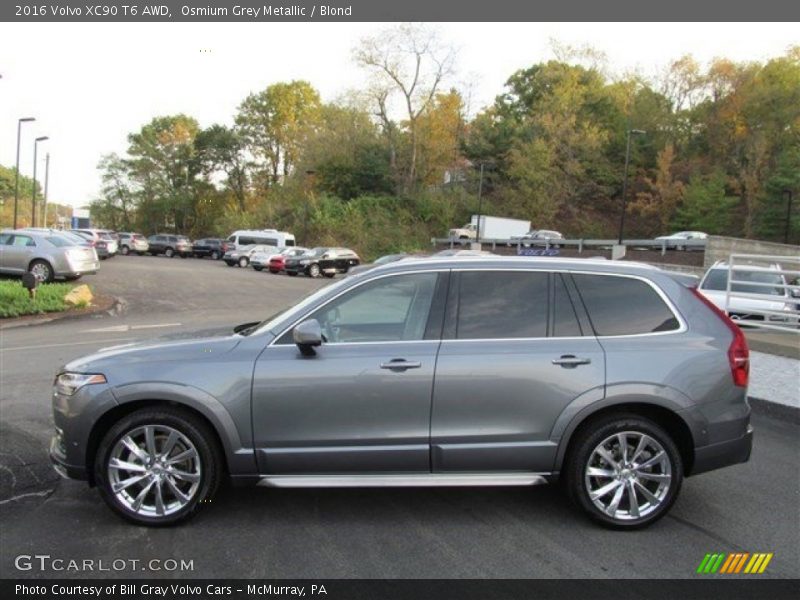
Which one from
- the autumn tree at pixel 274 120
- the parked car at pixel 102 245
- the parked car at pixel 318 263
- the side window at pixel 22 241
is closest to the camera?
the side window at pixel 22 241

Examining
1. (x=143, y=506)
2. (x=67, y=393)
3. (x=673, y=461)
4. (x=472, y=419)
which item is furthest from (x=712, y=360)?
(x=67, y=393)

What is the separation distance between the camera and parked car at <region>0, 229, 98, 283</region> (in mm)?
18797

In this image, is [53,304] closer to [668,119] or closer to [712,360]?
[712,360]

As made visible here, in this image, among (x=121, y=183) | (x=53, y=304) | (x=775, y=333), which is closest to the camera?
(x=775, y=333)

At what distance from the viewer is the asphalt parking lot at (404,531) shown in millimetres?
3453

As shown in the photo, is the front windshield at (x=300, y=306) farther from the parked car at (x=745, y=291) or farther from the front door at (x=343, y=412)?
the parked car at (x=745, y=291)

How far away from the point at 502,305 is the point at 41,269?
61.7ft

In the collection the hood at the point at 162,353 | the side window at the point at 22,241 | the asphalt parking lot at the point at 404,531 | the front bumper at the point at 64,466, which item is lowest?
the asphalt parking lot at the point at 404,531

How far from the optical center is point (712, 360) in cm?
401

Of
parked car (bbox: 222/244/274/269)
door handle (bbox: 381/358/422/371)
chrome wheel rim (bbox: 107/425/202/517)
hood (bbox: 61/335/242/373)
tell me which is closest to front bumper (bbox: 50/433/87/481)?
chrome wheel rim (bbox: 107/425/202/517)

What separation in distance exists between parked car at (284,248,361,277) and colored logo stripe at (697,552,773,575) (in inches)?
1293

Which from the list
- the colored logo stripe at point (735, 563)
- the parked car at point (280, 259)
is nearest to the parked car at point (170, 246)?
the parked car at point (280, 259)

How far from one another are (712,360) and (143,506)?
11.9 feet

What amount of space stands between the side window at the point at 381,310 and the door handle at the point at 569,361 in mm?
853
